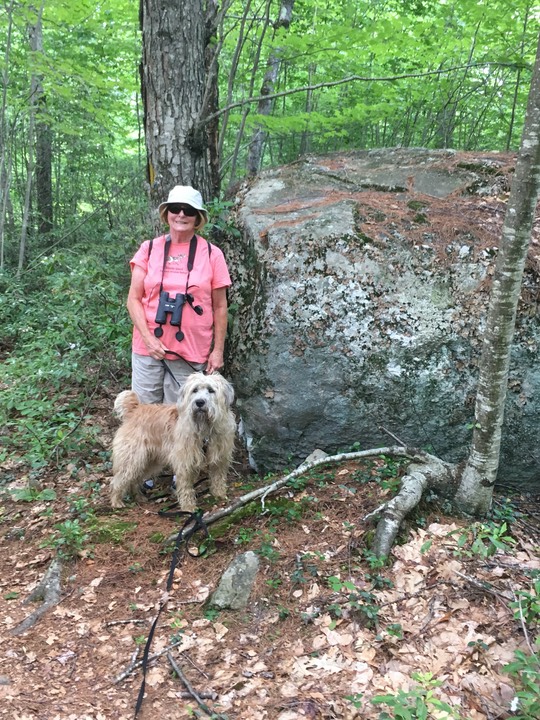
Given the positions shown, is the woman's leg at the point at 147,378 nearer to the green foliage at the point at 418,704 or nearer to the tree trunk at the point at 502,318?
the tree trunk at the point at 502,318

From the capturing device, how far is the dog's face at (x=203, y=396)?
15.0 feet

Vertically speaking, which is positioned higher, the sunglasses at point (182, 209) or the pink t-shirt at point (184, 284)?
the sunglasses at point (182, 209)

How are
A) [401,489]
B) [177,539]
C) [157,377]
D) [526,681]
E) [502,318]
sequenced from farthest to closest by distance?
[157,377], [177,539], [401,489], [502,318], [526,681]

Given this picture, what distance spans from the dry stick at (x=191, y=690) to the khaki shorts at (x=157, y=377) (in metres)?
2.59

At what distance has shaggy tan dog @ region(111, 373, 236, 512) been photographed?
4672mm

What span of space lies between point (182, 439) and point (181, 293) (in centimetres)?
138

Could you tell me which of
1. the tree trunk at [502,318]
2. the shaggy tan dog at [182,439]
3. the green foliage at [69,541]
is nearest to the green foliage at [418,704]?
the tree trunk at [502,318]

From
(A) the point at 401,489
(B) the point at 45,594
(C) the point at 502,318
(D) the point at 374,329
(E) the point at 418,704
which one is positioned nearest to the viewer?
(E) the point at 418,704

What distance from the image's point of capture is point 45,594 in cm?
397

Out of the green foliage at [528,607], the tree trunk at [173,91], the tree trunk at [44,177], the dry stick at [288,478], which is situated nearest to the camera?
the green foliage at [528,607]

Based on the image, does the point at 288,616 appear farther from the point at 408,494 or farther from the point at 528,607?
the point at 528,607

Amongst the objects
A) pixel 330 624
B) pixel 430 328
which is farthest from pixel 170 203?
pixel 330 624

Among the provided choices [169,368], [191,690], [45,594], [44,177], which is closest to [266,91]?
[44,177]

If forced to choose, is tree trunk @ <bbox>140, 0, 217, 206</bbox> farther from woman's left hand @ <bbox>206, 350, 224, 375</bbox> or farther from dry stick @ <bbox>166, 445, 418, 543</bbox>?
dry stick @ <bbox>166, 445, 418, 543</bbox>
